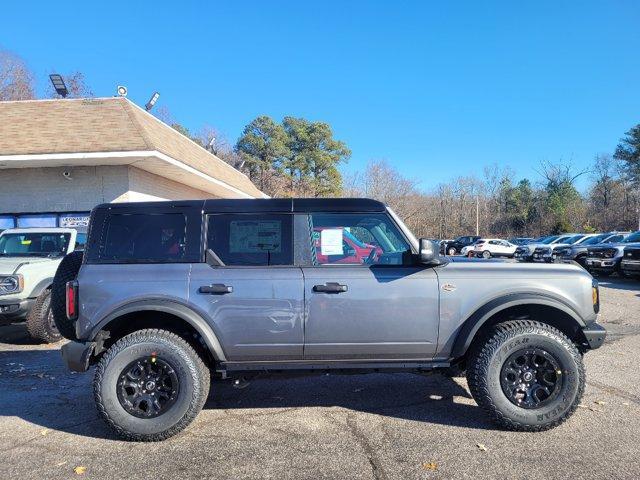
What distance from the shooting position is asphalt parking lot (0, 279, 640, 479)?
11.1ft

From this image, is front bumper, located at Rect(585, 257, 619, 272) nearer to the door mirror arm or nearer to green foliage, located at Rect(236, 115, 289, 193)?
the door mirror arm

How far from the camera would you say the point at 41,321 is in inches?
282

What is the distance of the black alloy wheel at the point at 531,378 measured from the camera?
394cm

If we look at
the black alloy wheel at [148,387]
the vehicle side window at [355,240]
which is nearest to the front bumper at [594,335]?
the vehicle side window at [355,240]

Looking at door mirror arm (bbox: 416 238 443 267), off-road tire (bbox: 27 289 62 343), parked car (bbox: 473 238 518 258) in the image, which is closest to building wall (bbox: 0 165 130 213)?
off-road tire (bbox: 27 289 62 343)

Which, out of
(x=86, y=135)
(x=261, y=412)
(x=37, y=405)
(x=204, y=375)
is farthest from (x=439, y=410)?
(x=86, y=135)

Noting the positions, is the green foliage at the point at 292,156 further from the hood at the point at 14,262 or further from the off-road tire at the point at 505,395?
the off-road tire at the point at 505,395

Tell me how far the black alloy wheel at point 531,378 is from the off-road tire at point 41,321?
6443 mm

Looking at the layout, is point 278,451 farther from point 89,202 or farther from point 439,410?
point 89,202

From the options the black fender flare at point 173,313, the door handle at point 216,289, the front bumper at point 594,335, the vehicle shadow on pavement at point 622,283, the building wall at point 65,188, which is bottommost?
the vehicle shadow on pavement at point 622,283

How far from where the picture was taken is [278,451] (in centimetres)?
366

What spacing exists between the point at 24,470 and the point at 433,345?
325cm

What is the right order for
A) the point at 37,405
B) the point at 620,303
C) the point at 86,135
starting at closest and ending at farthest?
the point at 37,405 < the point at 620,303 < the point at 86,135

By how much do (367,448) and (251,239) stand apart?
1.94 m
